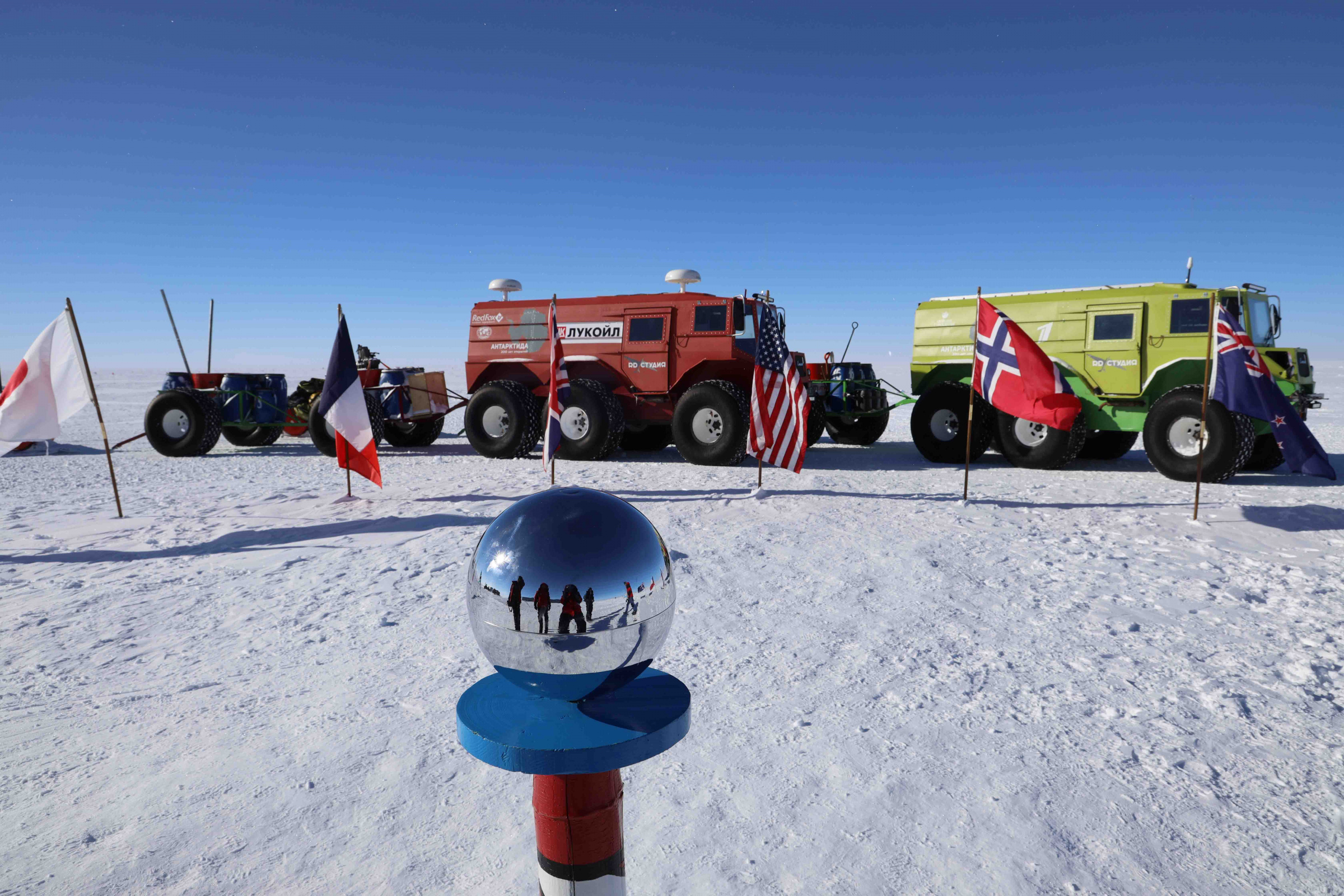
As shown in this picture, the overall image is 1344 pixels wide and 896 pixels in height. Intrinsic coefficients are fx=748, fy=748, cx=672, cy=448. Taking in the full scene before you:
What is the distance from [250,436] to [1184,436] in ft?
50.6

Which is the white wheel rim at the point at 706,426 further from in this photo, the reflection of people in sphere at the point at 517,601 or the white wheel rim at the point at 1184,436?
the reflection of people in sphere at the point at 517,601

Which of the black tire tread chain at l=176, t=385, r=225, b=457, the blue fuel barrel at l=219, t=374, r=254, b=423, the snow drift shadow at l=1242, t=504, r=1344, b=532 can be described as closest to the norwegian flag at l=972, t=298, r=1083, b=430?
the snow drift shadow at l=1242, t=504, r=1344, b=532

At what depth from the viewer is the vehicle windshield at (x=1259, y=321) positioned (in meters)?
9.37

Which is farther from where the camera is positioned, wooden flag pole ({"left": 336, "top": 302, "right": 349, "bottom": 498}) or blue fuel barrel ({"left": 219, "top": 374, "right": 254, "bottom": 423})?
blue fuel barrel ({"left": 219, "top": 374, "right": 254, "bottom": 423})

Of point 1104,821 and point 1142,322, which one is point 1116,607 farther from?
point 1142,322

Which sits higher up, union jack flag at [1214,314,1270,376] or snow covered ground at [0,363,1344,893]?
union jack flag at [1214,314,1270,376]

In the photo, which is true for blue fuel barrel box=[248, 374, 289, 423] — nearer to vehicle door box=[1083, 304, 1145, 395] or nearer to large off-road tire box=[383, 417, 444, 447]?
large off-road tire box=[383, 417, 444, 447]

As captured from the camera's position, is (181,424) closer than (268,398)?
Yes

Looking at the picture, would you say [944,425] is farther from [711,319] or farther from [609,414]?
[609,414]

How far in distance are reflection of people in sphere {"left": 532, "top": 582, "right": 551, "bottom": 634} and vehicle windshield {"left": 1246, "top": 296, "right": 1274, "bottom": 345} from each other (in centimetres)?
1098

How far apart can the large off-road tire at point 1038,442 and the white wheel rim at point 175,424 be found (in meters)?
13.1

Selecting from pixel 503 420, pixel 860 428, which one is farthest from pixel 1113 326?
pixel 503 420

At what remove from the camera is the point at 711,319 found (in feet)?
36.1

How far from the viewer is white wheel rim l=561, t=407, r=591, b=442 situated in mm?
11242
